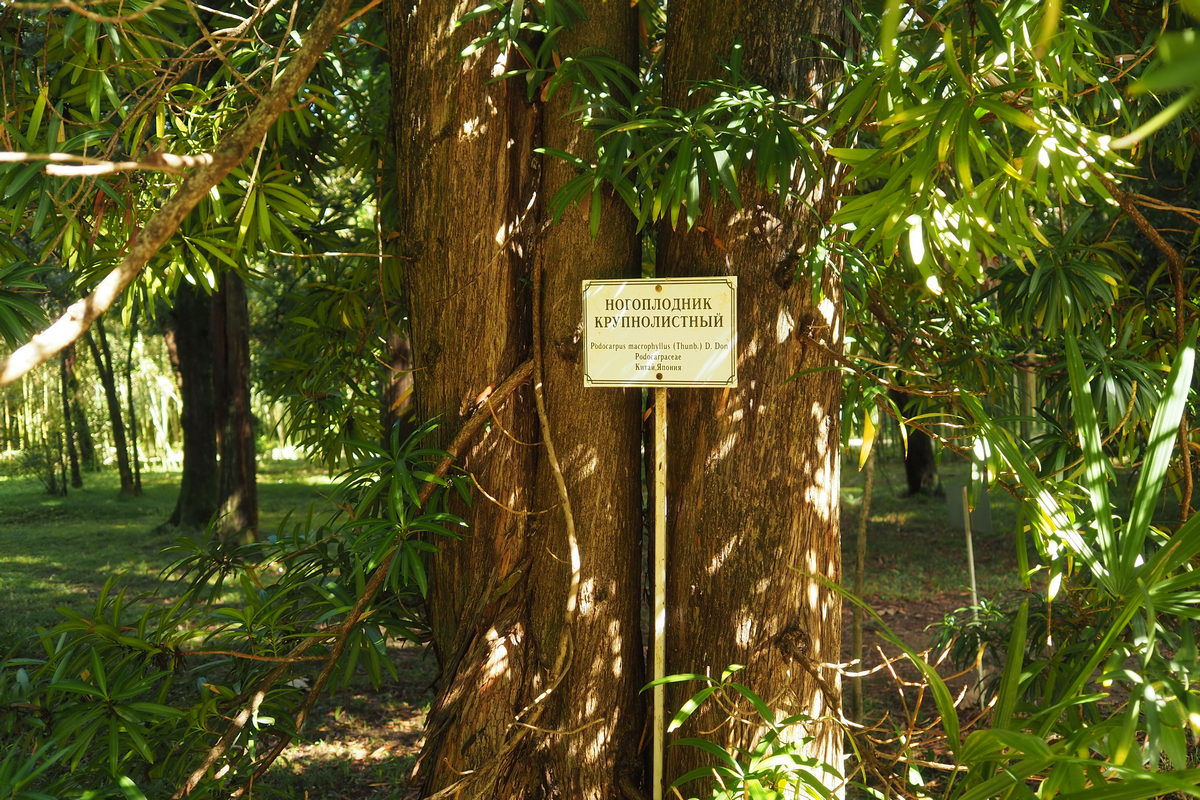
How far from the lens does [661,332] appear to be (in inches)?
76.7

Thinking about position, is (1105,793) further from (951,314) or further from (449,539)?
(951,314)

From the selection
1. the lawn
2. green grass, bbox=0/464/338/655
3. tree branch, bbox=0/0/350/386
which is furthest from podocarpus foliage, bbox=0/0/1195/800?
green grass, bbox=0/464/338/655

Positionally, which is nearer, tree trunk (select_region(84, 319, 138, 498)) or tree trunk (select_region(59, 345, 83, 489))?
tree trunk (select_region(84, 319, 138, 498))

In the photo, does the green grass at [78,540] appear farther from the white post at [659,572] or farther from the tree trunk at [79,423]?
the white post at [659,572]

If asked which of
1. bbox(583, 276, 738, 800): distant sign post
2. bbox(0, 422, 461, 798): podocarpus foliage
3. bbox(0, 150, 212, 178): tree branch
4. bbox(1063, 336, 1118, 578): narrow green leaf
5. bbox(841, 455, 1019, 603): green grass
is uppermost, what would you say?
bbox(0, 150, 212, 178): tree branch

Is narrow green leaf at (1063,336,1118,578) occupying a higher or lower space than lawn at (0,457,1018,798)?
higher

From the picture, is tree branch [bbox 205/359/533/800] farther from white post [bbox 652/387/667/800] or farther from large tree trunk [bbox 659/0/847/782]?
large tree trunk [bbox 659/0/847/782]

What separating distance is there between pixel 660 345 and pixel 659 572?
0.49 metres

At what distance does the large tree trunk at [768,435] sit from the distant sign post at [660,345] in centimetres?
7

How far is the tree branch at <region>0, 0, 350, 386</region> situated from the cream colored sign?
2.62 feet

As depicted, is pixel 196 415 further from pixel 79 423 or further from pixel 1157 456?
pixel 1157 456

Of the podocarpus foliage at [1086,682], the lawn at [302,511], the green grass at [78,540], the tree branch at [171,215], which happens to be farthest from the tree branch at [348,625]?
the green grass at [78,540]

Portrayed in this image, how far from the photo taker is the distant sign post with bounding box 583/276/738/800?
1.91 meters

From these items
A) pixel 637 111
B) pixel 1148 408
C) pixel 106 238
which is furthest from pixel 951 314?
pixel 106 238
